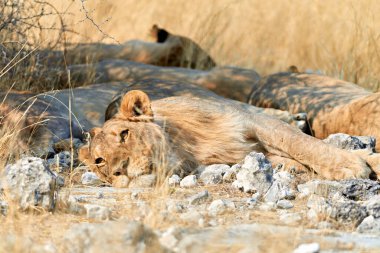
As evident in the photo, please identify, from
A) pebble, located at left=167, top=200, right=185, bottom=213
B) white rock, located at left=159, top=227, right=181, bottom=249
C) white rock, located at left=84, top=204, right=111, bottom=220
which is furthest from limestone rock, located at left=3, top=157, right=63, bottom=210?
white rock, located at left=159, top=227, right=181, bottom=249

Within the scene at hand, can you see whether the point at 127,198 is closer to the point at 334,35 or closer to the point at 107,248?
the point at 107,248

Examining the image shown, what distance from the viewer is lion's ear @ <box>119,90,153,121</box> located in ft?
17.9

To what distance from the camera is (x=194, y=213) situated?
3811 millimetres

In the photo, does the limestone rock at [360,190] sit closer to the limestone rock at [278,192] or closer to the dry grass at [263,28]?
the limestone rock at [278,192]

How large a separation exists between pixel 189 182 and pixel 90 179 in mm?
676

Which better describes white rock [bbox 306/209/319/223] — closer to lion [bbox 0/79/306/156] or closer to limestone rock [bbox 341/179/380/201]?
limestone rock [bbox 341/179/380/201]

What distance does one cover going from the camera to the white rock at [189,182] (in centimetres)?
495

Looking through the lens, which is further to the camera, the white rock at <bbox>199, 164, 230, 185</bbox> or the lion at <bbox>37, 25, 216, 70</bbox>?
the lion at <bbox>37, 25, 216, 70</bbox>

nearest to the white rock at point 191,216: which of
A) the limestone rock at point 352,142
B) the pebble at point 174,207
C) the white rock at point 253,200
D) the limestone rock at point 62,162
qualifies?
the pebble at point 174,207

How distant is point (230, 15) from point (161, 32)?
4.17 feet

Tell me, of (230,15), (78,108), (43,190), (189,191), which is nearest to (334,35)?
(230,15)

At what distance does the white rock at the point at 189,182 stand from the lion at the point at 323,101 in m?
1.80

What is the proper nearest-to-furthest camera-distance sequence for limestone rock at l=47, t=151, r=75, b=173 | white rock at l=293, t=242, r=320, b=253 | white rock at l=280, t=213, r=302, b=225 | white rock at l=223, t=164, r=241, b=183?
white rock at l=293, t=242, r=320, b=253 < white rock at l=280, t=213, r=302, b=225 < white rock at l=223, t=164, r=241, b=183 < limestone rock at l=47, t=151, r=75, b=173

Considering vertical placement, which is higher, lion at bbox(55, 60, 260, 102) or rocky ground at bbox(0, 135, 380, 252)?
lion at bbox(55, 60, 260, 102)
